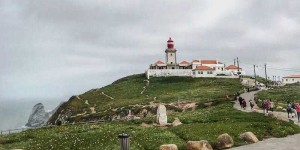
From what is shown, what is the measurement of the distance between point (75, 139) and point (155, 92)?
9021 centimetres

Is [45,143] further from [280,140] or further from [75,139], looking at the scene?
[280,140]

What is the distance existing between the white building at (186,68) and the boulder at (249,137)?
120 metres

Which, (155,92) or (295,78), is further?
(295,78)

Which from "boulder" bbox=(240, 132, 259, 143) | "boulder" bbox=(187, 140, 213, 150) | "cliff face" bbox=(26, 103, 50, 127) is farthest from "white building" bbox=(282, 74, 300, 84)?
"boulder" bbox=(187, 140, 213, 150)

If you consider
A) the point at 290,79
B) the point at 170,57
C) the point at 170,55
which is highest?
the point at 170,55

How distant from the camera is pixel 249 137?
105ft

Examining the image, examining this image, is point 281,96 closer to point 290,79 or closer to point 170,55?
point 170,55

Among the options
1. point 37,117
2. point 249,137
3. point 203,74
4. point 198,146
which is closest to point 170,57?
point 203,74

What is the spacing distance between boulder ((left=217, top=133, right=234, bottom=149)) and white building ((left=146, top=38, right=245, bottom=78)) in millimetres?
121874

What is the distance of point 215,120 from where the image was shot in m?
44.3

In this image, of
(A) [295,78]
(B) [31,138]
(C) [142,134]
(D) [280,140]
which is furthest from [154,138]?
(A) [295,78]

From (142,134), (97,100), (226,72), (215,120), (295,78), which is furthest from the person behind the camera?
(295,78)

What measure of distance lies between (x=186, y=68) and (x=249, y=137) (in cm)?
12693

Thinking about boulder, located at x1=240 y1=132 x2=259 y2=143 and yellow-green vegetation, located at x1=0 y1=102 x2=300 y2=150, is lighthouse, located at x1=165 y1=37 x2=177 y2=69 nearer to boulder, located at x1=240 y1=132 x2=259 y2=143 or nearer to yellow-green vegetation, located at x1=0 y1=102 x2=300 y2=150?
yellow-green vegetation, located at x1=0 y1=102 x2=300 y2=150
